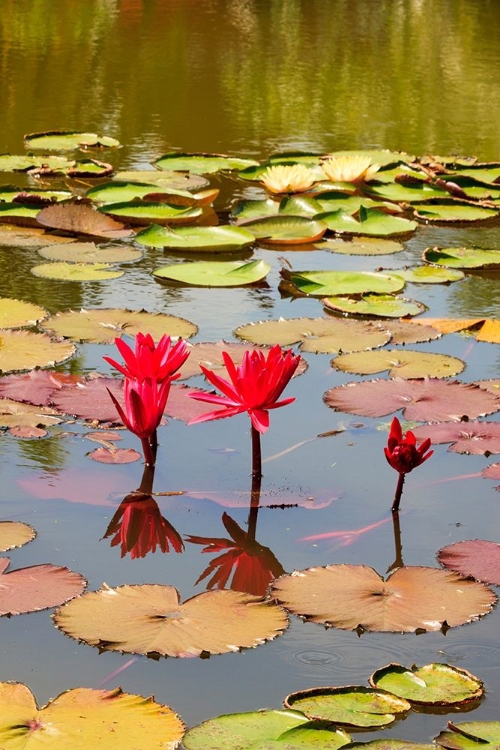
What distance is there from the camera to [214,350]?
291 cm

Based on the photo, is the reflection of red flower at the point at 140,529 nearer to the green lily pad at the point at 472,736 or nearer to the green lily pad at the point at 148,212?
the green lily pad at the point at 472,736

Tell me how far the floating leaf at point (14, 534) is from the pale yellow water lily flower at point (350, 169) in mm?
3444

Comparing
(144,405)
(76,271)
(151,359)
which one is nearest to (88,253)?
(76,271)

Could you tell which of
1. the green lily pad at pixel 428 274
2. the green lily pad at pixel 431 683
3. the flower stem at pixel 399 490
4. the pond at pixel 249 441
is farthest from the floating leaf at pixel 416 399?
the green lily pad at pixel 428 274

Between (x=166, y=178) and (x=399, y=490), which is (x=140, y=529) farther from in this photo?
(x=166, y=178)

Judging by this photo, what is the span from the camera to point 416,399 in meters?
2.63

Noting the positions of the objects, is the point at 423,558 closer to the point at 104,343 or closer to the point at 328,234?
the point at 104,343

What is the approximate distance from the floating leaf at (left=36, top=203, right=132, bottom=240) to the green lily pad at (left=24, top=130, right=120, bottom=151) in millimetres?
1580

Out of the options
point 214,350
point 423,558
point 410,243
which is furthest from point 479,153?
point 423,558

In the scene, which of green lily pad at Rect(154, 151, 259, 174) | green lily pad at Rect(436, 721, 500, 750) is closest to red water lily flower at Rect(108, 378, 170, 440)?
green lily pad at Rect(436, 721, 500, 750)

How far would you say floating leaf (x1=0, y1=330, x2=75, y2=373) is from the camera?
9.12ft

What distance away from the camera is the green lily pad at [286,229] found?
4.25 meters

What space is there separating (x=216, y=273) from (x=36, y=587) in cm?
209

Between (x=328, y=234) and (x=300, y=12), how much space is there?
929 cm
